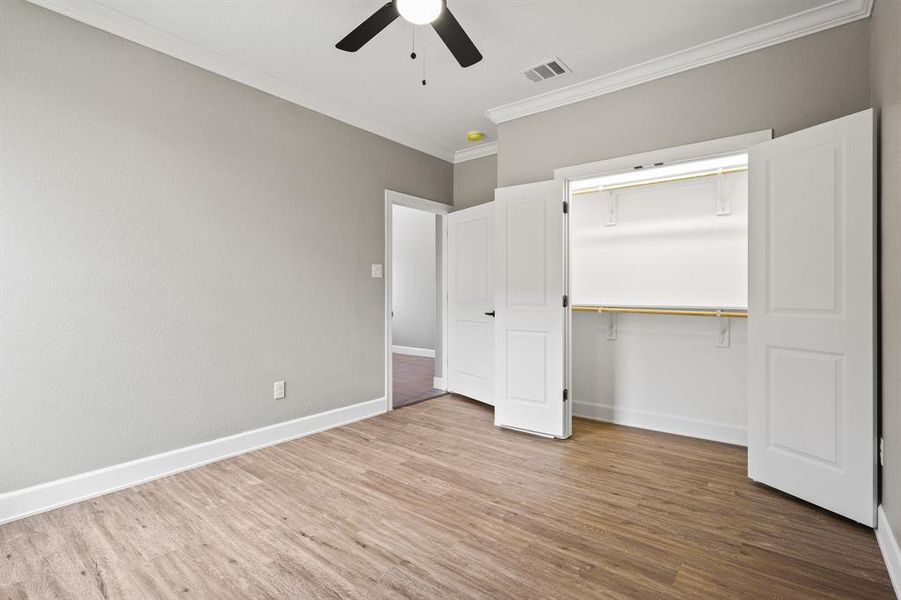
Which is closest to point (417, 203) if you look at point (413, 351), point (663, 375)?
point (663, 375)

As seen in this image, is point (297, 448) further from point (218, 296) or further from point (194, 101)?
point (194, 101)

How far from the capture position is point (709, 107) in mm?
2902

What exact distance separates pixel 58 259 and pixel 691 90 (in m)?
4.08

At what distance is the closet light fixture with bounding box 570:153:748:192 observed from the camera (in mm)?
3180

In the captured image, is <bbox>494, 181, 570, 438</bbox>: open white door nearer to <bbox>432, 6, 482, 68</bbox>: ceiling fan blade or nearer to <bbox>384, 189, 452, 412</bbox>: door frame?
<bbox>384, 189, 452, 412</bbox>: door frame

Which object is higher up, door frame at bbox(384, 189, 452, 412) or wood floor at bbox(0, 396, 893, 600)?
door frame at bbox(384, 189, 452, 412)

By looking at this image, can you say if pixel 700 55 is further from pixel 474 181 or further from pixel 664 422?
pixel 664 422

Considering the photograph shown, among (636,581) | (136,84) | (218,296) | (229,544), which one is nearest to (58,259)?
(218,296)

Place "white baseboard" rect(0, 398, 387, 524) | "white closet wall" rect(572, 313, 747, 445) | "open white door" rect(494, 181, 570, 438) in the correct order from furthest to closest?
"open white door" rect(494, 181, 570, 438), "white closet wall" rect(572, 313, 747, 445), "white baseboard" rect(0, 398, 387, 524)

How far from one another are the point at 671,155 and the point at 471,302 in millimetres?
2301

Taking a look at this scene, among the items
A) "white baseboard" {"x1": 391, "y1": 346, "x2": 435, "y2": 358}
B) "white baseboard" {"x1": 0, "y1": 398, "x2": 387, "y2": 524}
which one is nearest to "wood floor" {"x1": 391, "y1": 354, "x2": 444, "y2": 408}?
"white baseboard" {"x1": 391, "y1": 346, "x2": 435, "y2": 358}

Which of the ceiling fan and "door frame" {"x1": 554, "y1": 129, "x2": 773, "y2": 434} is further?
"door frame" {"x1": 554, "y1": 129, "x2": 773, "y2": 434}

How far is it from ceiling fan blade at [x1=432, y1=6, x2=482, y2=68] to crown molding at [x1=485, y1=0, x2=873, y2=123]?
1519 mm

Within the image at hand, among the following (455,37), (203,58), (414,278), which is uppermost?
(203,58)
